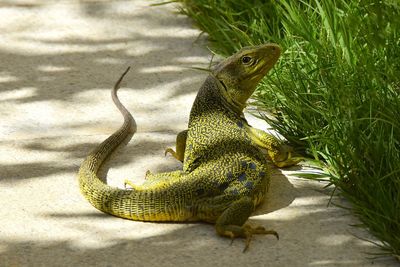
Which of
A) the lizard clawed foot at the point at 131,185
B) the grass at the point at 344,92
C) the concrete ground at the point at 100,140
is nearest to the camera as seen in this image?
the concrete ground at the point at 100,140

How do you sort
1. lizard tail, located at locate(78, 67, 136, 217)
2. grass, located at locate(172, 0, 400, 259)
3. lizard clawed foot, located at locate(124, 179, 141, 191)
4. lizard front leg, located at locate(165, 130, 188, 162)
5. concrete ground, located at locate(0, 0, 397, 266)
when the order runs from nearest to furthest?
1. concrete ground, located at locate(0, 0, 397, 266)
2. grass, located at locate(172, 0, 400, 259)
3. lizard tail, located at locate(78, 67, 136, 217)
4. lizard clawed foot, located at locate(124, 179, 141, 191)
5. lizard front leg, located at locate(165, 130, 188, 162)

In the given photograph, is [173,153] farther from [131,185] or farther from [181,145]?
[131,185]

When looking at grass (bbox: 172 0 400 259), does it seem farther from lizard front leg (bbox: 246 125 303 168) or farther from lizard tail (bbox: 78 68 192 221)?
lizard tail (bbox: 78 68 192 221)

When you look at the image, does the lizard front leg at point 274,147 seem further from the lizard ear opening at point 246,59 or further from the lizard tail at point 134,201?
the lizard tail at point 134,201

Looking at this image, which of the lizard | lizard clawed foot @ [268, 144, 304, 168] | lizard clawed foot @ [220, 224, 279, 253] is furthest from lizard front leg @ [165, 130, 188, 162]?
lizard clawed foot @ [220, 224, 279, 253]

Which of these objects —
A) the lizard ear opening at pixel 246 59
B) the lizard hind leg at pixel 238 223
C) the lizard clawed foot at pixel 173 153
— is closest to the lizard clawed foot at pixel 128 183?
the lizard clawed foot at pixel 173 153

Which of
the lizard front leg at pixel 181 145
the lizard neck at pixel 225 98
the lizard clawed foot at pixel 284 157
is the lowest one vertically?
the lizard front leg at pixel 181 145
